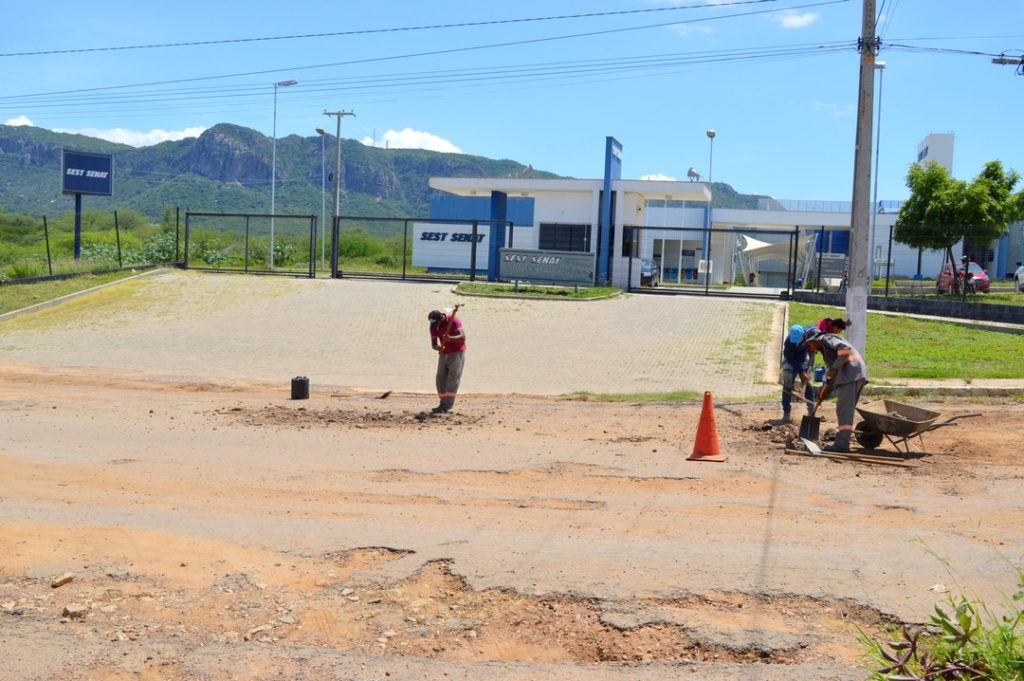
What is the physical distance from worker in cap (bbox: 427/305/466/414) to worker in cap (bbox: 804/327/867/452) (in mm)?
5052

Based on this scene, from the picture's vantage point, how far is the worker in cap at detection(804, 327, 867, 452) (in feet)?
34.5

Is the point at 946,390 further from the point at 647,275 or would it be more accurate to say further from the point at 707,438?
the point at 647,275

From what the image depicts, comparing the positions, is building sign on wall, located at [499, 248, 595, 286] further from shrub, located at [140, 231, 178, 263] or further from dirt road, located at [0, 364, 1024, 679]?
dirt road, located at [0, 364, 1024, 679]

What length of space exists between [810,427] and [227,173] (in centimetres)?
15099

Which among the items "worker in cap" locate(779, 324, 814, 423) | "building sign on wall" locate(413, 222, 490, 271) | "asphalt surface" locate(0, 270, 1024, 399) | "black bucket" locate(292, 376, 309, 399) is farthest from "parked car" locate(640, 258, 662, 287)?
"worker in cap" locate(779, 324, 814, 423)

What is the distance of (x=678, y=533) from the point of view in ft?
23.9

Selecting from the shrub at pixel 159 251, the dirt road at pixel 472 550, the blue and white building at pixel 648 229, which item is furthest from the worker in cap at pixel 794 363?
the shrub at pixel 159 251

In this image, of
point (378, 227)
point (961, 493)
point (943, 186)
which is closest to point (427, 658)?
point (961, 493)

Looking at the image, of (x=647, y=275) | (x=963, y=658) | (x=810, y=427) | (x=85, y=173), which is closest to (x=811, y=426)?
(x=810, y=427)

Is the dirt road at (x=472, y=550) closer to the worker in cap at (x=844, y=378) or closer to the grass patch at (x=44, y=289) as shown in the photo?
the worker in cap at (x=844, y=378)

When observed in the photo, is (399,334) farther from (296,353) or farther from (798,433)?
Answer: (798,433)

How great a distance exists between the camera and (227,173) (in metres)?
152

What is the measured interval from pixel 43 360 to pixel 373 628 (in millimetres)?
17225

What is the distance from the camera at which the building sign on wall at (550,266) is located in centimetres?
3081
